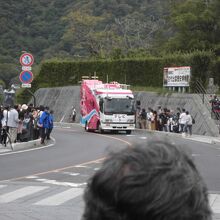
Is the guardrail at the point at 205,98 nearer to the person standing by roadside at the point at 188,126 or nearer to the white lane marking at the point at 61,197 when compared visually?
the person standing by roadside at the point at 188,126

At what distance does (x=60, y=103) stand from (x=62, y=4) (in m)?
41.6

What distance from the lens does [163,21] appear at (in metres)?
79.2

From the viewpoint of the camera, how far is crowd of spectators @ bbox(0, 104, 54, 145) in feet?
80.9

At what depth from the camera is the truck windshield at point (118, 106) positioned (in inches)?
1570

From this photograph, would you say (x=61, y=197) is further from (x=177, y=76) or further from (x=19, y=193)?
(x=177, y=76)

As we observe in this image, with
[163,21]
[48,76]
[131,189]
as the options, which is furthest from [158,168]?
[163,21]

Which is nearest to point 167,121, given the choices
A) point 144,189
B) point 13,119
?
point 13,119

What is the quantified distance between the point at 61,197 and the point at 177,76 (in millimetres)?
35107

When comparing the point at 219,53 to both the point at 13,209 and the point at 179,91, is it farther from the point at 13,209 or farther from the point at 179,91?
the point at 13,209

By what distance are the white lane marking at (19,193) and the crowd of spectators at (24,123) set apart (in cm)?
1122

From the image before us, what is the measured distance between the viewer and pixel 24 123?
27516 millimetres

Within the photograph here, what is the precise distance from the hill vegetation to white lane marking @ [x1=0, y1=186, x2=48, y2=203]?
48.5 meters

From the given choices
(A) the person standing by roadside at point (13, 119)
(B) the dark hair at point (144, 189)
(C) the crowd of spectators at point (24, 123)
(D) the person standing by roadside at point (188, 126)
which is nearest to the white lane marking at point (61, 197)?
(B) the dark hair at point (144, 189)

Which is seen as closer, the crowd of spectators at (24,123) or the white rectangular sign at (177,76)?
the crowd of spectators at (24,123)
